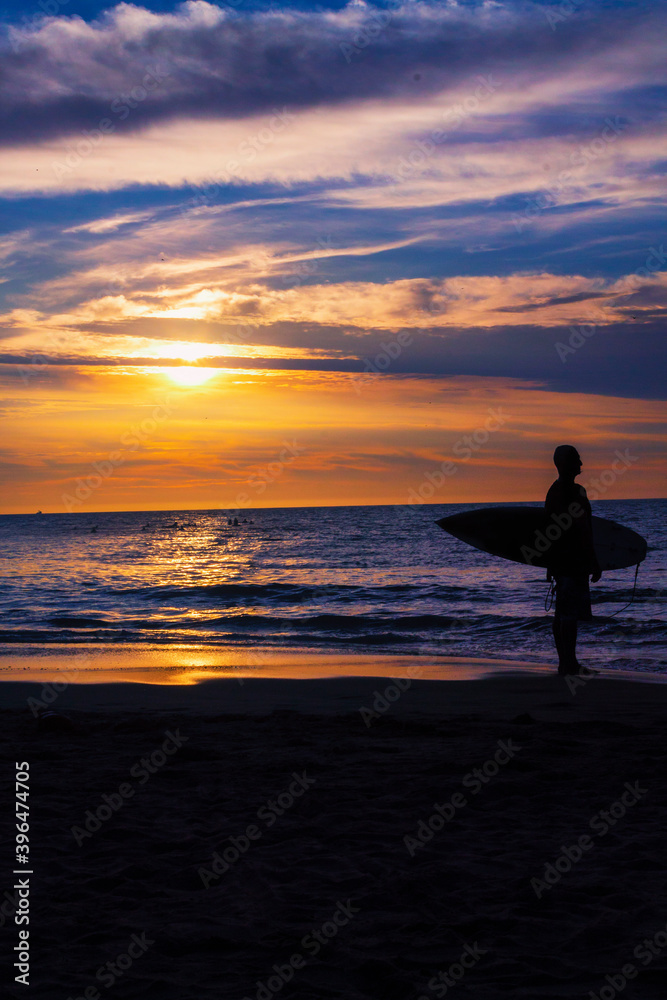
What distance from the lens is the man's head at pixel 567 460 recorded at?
8.77 meters

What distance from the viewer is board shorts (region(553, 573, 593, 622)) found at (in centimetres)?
883

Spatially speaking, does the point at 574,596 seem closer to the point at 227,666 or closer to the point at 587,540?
the point at 587,540

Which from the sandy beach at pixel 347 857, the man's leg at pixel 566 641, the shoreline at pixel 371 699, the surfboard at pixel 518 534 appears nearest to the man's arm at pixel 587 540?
the man's leg at pixel 566 641

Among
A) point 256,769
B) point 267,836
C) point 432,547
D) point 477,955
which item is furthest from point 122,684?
point 432,547

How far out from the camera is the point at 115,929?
128 inches

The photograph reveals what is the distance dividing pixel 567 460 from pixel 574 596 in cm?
151

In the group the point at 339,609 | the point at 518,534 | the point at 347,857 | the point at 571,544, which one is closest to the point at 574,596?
the point at 571,544

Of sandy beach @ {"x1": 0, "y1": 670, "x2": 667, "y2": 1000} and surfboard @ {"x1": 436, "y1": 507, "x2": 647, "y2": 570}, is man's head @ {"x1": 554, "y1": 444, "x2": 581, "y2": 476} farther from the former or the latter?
sandy beach @ {"x1": 0, "y1": 670, "x2": 667, "y2": 1000}

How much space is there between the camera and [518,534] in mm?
10961

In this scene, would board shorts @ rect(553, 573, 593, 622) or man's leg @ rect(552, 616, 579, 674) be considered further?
man's leg @ rect(552, 616, 579, 674)

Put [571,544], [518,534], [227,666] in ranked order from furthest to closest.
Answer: [227,666]
[518,534]
[571,544]

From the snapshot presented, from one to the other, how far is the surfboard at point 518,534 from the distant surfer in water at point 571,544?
1.40 meters

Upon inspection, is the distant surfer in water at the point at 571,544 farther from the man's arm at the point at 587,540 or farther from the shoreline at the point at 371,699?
the shoreline at the point at 371,699

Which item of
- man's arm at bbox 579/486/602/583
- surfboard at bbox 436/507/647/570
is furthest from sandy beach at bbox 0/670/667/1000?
surfboard at bbox 436/507/647/570
